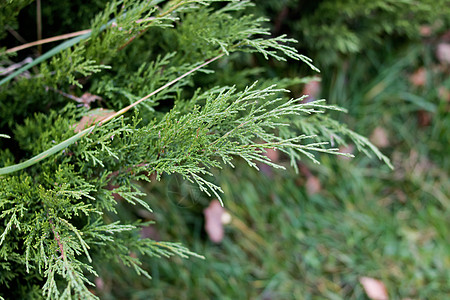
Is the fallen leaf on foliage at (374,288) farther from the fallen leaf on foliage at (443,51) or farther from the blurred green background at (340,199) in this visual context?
the fallen leaf on foliage at (443,51)

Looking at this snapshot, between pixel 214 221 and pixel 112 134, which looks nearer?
pixel 112 134

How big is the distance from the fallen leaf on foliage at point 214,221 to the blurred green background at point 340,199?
62mm

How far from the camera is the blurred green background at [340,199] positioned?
2.21 metres

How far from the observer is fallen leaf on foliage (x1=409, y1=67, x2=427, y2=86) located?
9.00 feet

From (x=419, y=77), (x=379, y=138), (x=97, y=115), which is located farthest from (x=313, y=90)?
(x=97, y=115)

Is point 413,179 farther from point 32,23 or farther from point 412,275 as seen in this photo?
point 32,23

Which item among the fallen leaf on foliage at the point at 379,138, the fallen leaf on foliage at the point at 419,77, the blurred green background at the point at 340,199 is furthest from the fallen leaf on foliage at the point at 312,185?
A: the fallen leaf on foliage at the point at 419,77

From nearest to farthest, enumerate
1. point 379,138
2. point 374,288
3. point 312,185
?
point 374,288 → point 312,185 → point 379,138

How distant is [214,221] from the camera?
89.6 inches

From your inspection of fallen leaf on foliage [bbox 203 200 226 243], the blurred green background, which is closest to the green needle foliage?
the blurred green background

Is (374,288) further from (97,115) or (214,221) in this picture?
(97,115)

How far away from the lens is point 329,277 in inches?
90.4

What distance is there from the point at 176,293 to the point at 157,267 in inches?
6.9

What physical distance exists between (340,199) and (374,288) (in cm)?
54
